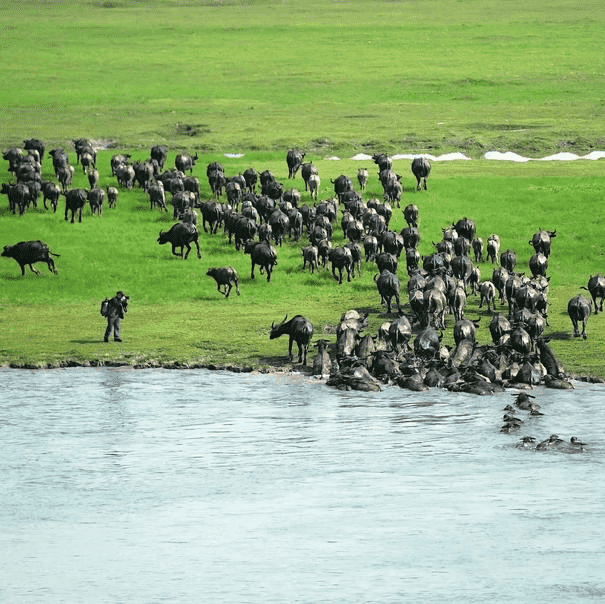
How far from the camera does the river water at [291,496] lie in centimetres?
1672

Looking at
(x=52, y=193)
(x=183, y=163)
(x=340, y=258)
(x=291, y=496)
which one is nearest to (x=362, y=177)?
(x=183, y=163)

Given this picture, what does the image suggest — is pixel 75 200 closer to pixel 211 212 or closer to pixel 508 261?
pixel 211 212

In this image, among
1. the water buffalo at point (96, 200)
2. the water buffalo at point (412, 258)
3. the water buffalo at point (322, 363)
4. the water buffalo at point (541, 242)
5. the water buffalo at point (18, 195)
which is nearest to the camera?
the water buffalo at point (322, 363)

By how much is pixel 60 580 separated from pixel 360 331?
1396cm

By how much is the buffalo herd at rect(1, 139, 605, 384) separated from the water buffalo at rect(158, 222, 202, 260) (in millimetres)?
46

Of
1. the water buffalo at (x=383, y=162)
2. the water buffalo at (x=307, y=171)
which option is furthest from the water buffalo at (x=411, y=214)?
the water buffalo at (x=383, y=162)

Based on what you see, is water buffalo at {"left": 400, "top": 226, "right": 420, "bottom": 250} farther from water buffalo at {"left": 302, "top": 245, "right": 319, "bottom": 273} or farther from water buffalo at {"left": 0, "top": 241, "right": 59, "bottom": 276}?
water buffalo at {"left": 0, "top": 241, "right": 59, "bottom": 276}

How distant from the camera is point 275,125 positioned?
207ft

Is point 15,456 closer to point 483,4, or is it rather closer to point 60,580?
point 60,580

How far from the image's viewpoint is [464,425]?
23.0 metres

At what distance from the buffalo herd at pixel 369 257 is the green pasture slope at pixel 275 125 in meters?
0.67

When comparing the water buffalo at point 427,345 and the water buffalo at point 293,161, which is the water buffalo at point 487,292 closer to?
the water buffalo at point 427,345

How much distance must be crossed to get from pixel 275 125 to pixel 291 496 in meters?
45.1

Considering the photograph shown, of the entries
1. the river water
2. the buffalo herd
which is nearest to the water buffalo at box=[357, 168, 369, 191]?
the buffalo herd
